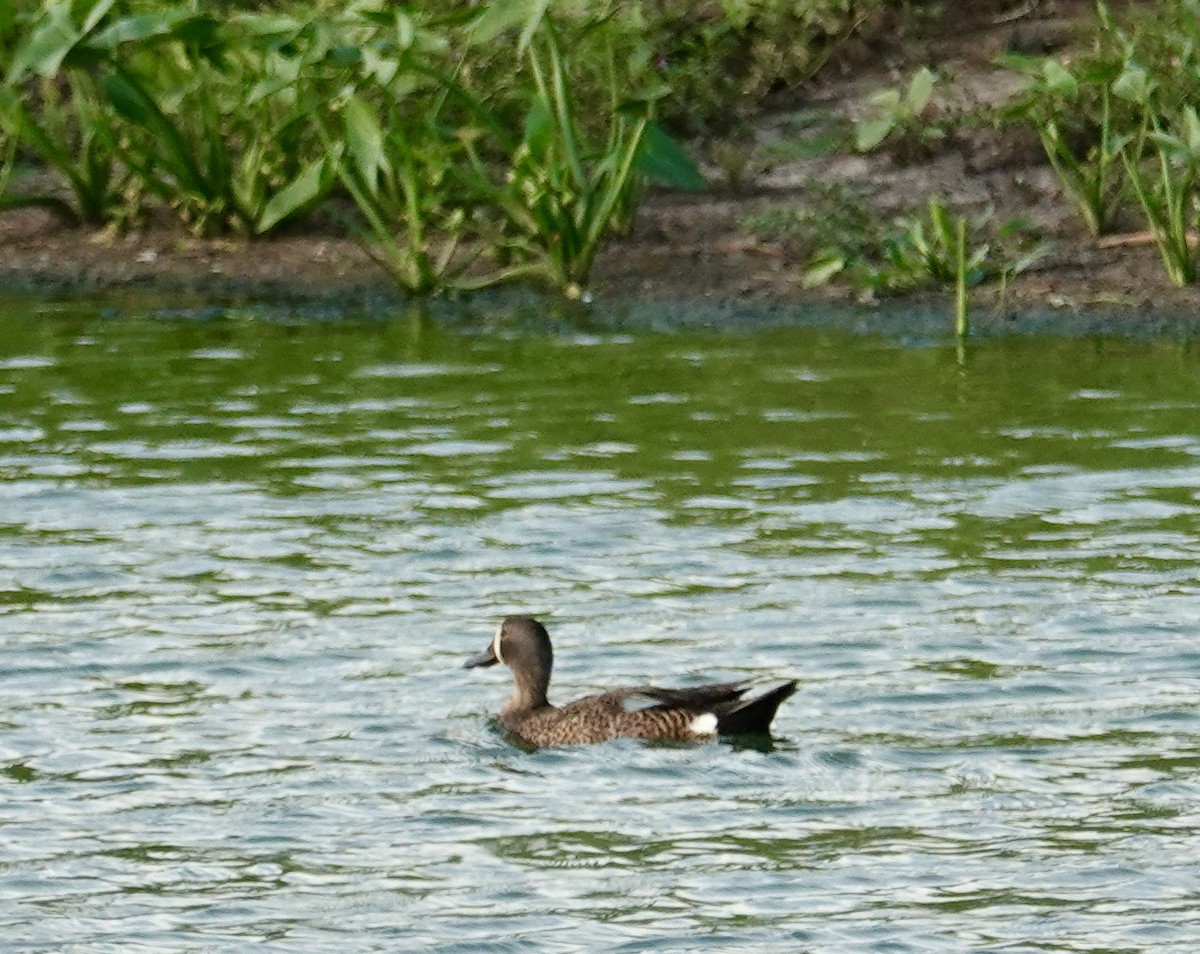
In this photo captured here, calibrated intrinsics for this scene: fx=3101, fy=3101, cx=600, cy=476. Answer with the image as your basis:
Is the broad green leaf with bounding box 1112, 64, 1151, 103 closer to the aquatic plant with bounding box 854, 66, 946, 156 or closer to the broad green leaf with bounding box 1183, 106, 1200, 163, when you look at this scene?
the broad green leaf with bounding box 1183, 106, 1200, 163

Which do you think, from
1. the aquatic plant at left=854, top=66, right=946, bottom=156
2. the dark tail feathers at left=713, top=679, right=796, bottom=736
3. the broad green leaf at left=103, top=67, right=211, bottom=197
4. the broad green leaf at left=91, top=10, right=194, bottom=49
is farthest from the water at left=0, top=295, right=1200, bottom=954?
the aquatic plant at left=854, top=66, right=946, bottom=156

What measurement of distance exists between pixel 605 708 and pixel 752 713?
0.49 m

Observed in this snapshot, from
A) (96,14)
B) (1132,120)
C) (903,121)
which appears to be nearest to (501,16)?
(96,14)

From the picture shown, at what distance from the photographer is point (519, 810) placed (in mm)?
7594

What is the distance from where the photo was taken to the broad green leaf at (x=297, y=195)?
14.8 metres

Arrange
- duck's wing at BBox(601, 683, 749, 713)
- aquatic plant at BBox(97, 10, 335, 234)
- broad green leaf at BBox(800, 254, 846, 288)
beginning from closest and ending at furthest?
duck's wing at BBox(601, 683, 749, 713) → aquatic plant at BBox(97, 10, 335, 234) → broad green leaf at BBox(800, 254, 846, 288)

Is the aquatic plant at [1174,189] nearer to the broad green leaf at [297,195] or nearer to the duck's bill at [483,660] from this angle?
the broad green leaf at [297,195]

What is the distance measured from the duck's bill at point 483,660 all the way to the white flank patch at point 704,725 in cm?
77

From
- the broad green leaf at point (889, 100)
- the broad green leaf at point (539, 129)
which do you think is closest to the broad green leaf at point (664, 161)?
the broad green leaf at point (539, 129)

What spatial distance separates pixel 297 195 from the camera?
1500 centimetres

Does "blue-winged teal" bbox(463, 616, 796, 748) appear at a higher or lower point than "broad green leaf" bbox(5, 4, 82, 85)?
lower

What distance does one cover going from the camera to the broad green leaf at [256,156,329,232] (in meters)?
14.8

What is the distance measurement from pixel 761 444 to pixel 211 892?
516 centimetres

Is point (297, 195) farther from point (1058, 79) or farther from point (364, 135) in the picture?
point (1058, 79)
